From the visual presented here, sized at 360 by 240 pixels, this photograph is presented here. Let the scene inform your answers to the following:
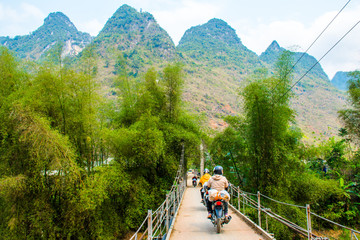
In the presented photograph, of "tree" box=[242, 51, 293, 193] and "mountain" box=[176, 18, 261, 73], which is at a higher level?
"mountain" box=[176, 18, 261, 73]

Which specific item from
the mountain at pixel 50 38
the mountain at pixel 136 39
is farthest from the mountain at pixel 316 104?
the mountain at pixel 50 38

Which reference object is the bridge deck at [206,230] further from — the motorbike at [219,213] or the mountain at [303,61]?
the mountain at [303,61]

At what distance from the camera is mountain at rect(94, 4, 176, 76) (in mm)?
69119

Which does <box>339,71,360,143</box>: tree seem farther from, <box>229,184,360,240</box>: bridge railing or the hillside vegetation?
<box>229,184,360,240</box>: bridge railing

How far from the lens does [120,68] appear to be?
350 inches

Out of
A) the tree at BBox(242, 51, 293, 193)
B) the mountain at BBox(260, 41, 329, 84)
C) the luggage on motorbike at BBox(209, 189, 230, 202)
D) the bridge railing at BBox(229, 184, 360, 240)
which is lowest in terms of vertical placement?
the bridge railing at BBox(229, 184, 360, 240)

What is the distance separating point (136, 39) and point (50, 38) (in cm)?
4490

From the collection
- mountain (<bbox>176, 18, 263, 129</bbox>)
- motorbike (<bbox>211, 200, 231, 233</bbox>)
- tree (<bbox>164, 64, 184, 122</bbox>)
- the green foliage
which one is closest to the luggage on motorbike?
motorbike (<bbox>211, 200, 231, 233</bbox>)

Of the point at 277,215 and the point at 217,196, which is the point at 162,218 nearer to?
the point at 217,196

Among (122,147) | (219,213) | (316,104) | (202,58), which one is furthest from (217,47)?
(219,213)

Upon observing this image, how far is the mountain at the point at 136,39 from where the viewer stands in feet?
227

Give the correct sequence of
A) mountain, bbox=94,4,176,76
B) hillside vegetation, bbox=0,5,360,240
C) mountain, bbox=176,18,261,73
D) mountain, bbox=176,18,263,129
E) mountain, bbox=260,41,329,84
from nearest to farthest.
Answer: hillside vegetation, bbox=0,5,360,240, mountain, bbox=176,18,263,129, mountain, bbox=94,4,176,76, mountain, bbox=260,41,329,84, mountain, bbox=176,18,261,73

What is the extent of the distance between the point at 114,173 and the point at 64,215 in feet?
6.27

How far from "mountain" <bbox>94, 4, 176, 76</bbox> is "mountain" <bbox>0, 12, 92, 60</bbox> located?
1505cm
